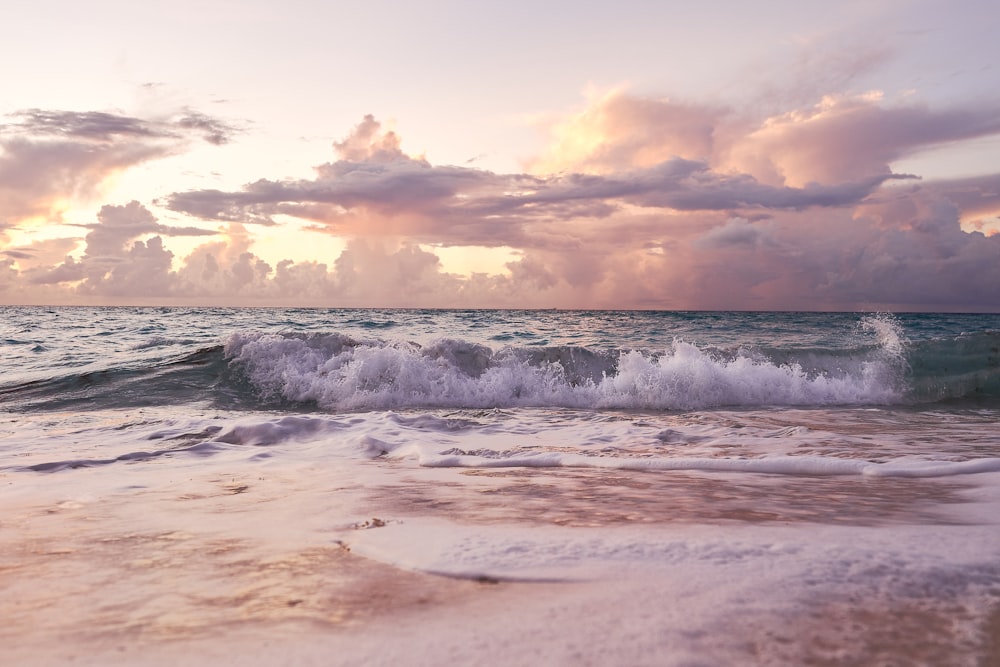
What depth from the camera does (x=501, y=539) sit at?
301 centimetres

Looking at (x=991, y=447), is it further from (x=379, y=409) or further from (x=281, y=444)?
(x=379, y=409)

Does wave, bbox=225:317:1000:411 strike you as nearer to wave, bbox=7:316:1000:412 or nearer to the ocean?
wave, bbox=7:316:1000:412

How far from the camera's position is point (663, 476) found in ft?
15.8

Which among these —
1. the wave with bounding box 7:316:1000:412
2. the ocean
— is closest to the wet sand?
the ocean

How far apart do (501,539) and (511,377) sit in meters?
8.50

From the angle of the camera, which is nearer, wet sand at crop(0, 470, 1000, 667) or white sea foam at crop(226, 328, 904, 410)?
wet sand at crop(0, 470, 1000, 667)

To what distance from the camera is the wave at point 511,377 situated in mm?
10664

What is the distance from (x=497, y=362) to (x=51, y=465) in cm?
804

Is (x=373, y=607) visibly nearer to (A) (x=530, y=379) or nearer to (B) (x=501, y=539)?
(B) (x=501, y=539)

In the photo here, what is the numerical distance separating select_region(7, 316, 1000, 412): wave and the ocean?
5.69ft

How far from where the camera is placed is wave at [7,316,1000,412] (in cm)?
1066

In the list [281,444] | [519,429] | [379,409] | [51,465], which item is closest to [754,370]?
[519,429]

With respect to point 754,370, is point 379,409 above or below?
below

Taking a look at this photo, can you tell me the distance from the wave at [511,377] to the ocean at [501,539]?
1.74 meters
